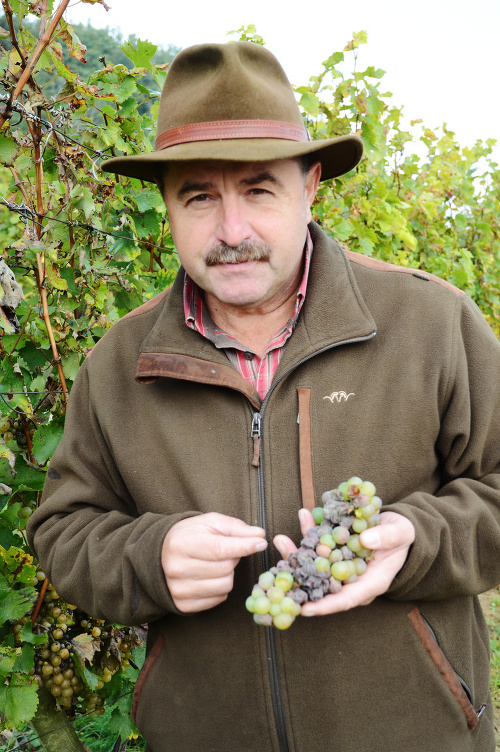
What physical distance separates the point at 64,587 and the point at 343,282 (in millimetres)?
1189

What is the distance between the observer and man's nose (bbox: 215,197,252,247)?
187 cm

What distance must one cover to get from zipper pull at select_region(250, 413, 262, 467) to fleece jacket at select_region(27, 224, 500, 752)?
12 mm

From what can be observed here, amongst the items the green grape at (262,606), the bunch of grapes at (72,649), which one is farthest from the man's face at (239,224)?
the bunch of grapes at (72,649)

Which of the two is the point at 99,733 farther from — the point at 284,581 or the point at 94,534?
the point at 284,581

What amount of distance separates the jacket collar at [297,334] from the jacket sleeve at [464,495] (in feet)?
0.97

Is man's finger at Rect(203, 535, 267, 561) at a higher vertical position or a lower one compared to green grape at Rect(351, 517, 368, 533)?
lower

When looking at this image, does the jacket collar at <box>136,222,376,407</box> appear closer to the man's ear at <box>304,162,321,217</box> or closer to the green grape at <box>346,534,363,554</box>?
the man's ear at <box>304,162,321,217</box>

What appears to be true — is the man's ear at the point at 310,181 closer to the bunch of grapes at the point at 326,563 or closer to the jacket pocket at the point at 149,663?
the bunch of grapes at the point at 326,563

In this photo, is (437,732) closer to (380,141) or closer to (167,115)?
(167,115)

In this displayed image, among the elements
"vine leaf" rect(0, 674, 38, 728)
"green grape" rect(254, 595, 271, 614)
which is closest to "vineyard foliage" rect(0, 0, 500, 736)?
"vine leaf" rect(0, 674, 38, 728)

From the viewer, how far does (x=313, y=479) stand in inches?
71.0

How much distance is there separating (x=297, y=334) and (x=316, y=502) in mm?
465

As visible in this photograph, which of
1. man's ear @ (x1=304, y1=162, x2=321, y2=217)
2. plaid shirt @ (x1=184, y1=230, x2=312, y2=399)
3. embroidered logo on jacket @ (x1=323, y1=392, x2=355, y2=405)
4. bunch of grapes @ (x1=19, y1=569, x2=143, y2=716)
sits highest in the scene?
man's ear @ (x1=304, y1=162, x2=321, y2=217)

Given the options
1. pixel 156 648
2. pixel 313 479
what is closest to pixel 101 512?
pixel 156 648
